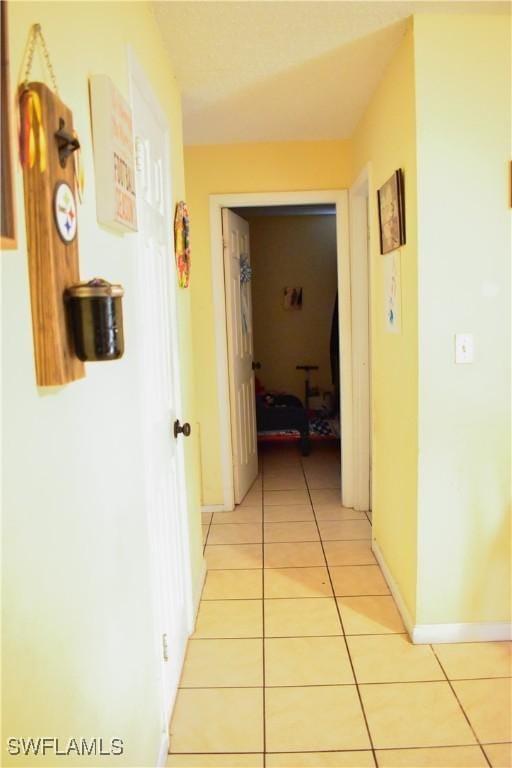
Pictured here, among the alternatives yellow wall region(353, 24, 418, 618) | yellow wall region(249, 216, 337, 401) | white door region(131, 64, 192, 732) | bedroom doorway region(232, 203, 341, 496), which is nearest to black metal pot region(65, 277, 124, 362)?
white door region(131, 64, 192, 732)

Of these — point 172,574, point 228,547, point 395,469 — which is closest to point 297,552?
point 228,547

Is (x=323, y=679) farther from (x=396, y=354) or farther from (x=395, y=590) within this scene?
(x=396, y=354)

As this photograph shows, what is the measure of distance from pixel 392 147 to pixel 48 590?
7.34 ft

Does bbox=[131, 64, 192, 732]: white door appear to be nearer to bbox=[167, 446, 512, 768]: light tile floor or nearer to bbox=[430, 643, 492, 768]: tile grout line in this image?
bbox=[167, 446, 512, 768]: light tile floor

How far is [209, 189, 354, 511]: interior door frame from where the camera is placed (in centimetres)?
353

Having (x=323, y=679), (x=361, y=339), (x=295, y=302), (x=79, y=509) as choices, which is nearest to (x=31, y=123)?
(x=79, y=509)

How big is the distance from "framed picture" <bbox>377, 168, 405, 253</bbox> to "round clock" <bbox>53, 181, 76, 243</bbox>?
1.59 meters

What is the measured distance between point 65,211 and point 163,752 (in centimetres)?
161

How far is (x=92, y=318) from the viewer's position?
3.03 ft

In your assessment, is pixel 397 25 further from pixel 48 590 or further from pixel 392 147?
pixel 48 590

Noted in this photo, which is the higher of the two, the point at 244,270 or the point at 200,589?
the point at 244,270

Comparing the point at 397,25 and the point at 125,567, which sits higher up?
the point at 397,25

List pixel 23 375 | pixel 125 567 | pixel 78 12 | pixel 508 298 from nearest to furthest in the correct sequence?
pixel 23 375 → pixel 78 12 → pixel 125 567 → pixel 508 298

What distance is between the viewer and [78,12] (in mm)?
1104
